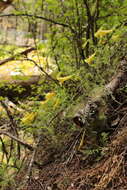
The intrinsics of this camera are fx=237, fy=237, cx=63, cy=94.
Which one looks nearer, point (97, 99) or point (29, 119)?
point (97, 99)

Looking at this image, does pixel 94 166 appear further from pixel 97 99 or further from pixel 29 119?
pixel 29 119

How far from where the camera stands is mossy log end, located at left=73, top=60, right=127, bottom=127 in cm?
199

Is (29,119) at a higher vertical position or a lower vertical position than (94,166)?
higher

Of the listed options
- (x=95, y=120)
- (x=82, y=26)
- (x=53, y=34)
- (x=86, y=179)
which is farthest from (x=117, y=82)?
(x=53, y=34)

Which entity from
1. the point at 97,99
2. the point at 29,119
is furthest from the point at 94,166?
the point at 29,119

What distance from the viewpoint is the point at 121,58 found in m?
2.39

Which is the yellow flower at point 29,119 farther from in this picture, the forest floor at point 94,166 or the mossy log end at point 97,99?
the mossy log end at point 97,99

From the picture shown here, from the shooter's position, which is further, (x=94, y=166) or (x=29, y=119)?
(x=29, y=119)

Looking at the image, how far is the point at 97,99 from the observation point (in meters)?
2.07

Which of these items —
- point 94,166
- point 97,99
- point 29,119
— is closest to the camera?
point 94,166

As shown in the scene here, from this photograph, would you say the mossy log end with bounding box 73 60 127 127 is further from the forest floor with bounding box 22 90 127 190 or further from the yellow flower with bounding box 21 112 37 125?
the yellow flower with bounding box 21 112 37 125

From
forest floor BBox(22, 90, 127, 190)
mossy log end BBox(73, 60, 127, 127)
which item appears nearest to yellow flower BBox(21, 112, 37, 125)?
forest floor BBox(22, 90, 127, 190)

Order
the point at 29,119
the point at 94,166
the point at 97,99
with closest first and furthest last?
1. the point at 94,166
2. the point at 97,99
3. the point at 29,119

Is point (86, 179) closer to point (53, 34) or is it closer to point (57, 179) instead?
point (57, 179)
